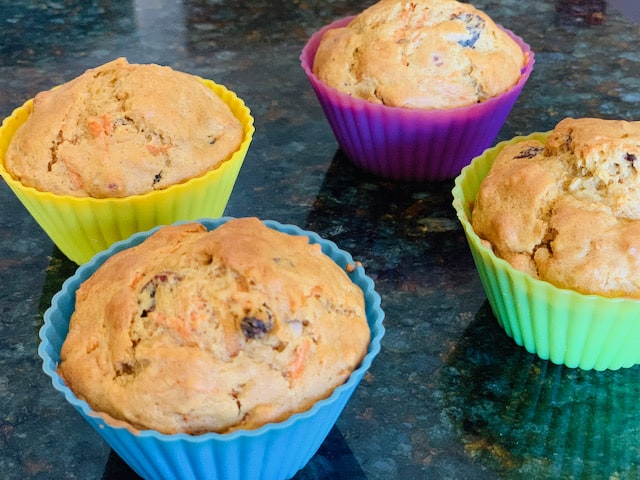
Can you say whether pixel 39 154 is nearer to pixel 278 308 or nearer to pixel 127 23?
pixel 278 308

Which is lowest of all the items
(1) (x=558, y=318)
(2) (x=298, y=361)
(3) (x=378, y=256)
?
(3) (x=378, y=256)

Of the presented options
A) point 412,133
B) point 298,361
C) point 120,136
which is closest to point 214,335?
point 298,361

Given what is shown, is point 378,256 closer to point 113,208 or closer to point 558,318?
point 558,318

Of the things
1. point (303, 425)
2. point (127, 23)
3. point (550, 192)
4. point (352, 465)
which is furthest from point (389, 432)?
point (127, 23)

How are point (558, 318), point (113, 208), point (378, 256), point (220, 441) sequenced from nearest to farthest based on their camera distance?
point (220, 441) → point (558, 318) → point (113, 208) → point (378, 256)

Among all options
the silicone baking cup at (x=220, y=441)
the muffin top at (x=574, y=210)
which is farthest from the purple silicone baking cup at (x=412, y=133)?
the silicone baking cup at (x=220, y=441)
